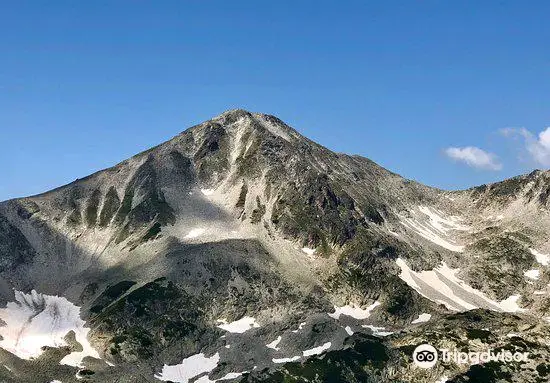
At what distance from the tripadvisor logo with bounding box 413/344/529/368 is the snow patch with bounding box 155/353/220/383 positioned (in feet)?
205

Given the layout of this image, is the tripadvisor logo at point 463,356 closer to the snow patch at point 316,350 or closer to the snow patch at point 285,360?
the snow patch at point 316,350

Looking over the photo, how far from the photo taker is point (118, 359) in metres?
181

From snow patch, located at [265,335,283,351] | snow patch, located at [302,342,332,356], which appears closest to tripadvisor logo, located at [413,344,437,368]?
snow patch, located at [302,342,332,356]

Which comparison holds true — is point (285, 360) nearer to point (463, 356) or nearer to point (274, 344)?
point (274, 344)

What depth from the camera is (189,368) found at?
182 m

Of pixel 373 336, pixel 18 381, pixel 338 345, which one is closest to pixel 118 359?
pixel 18 381

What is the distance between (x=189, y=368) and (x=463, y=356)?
274ft

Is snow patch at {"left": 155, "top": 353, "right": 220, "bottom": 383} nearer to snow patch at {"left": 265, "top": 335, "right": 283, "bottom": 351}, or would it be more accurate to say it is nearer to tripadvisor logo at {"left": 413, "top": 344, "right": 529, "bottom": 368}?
snow patch at {"left": 265, "top": 335, "right": 283, "bottom": 351}

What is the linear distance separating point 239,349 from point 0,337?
77.3 metres

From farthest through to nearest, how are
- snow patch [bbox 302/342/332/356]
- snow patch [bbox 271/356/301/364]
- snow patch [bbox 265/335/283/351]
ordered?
snow patch [bbox 265/335/283/351] → snow patch [bbox 302/342/332/356] → snow patch [bbox 271/356/301/364]

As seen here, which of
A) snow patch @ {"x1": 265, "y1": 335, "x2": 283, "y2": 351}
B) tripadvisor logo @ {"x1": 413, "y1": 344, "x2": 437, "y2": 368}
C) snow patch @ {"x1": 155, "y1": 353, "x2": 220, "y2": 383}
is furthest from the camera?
snow patch @ {"x1": 265, "y1": 335, "x2": 283, "y2": 351}

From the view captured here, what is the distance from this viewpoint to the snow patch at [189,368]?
577 ft

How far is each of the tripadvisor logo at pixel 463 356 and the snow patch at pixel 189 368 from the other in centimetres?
6262

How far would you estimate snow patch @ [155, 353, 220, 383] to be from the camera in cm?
17600
